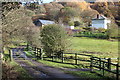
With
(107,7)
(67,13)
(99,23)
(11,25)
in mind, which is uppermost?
(67,13)

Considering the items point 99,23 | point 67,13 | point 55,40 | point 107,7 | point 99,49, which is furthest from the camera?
point 99,23

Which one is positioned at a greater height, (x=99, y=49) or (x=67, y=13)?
(x=67, y=13)

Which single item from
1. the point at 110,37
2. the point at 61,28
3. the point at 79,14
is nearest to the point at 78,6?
the point at 79,14

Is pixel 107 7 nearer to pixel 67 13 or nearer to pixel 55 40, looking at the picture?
pixel 67 13

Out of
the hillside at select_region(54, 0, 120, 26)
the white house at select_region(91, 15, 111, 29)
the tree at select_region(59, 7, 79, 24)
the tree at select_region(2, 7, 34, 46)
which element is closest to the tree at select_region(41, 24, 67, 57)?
the tree at select_region(2, 7, 34, 46)

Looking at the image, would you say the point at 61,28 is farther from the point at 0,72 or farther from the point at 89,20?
the point at 89,20

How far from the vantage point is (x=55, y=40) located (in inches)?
516

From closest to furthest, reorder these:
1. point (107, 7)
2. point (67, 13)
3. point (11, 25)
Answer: point (11, 25), point (107, 7), point (67, 13)

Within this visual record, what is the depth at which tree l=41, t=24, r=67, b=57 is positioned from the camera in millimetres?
13148

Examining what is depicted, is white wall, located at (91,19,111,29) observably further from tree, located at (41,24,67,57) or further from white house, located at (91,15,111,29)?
tree, located at (41,24,67,57)

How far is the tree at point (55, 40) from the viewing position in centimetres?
1315

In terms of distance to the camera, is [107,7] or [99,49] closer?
[99,49]

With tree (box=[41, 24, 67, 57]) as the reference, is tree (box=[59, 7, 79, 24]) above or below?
above

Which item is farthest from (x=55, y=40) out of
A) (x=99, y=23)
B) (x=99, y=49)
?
(x=99, y=23)
